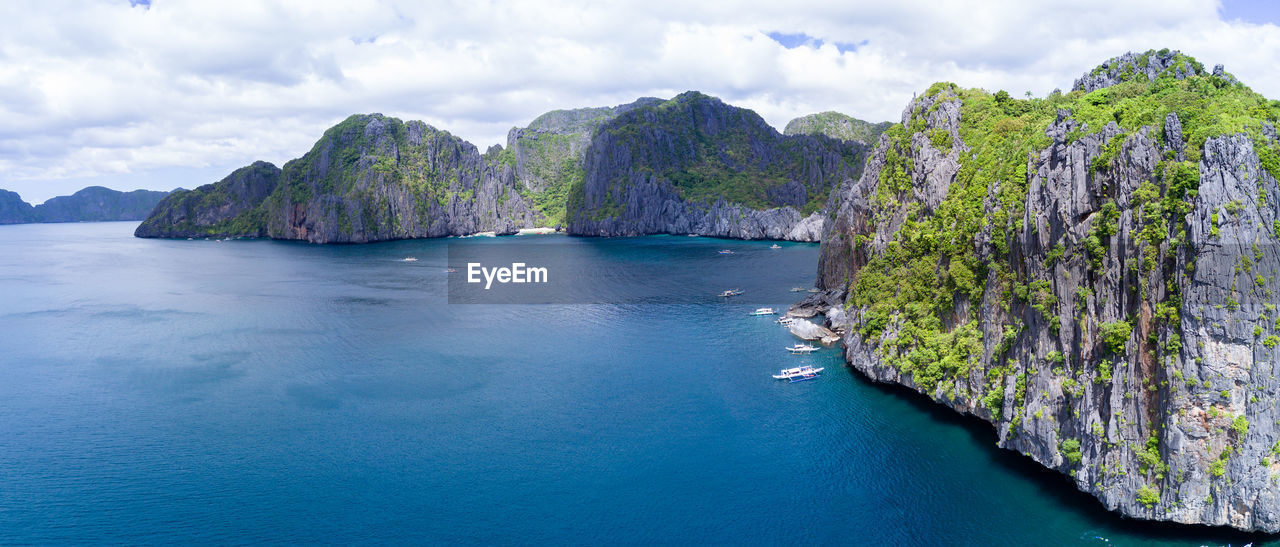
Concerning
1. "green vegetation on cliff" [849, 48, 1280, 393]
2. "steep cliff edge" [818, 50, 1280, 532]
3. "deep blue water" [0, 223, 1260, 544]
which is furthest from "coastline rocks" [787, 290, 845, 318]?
"steep cliff edge" [818, 50, 1280, 532]

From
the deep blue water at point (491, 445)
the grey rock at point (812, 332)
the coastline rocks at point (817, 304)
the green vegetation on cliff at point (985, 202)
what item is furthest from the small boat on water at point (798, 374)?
the coastline rocks at point (817, 304)

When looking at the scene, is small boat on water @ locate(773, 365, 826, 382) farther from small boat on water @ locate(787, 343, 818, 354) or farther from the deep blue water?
small boat on water @ locate(787, 343, 818, 354)

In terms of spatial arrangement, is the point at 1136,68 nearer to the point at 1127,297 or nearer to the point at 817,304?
the point at 1127,297

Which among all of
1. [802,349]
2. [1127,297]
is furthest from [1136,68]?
[802,349]

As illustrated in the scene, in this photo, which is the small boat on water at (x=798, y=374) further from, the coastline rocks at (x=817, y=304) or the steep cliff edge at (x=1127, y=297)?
the coastline rocks at (x=817, y=304)

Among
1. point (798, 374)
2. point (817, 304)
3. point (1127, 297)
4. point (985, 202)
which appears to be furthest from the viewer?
point (817, 304)

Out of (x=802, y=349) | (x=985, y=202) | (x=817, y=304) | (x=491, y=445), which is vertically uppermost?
(x=985, y=202)
